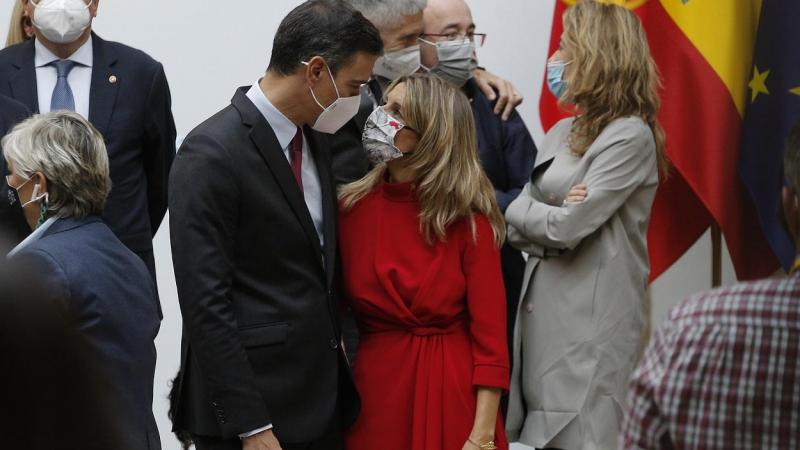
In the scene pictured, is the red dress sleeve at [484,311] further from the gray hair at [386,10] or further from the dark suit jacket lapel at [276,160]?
the gray hair at [386,10]

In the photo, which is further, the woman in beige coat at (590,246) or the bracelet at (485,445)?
the woman in beige coat at (590,246)

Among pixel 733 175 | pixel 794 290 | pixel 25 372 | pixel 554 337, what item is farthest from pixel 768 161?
pixel 25 372

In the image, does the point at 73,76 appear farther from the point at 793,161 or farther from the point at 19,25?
the point at 793,161

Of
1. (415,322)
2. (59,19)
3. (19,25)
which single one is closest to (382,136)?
(415,322)

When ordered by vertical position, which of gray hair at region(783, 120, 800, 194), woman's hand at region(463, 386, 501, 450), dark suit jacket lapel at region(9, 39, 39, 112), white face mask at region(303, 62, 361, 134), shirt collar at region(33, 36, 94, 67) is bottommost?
woman's hand at region(463, 386, 501, 450)

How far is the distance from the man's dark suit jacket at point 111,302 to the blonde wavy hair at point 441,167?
1.99ft

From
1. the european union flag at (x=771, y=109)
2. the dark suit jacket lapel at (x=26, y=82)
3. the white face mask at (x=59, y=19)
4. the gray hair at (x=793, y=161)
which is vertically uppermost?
the gray hair at (x=793, y=161)

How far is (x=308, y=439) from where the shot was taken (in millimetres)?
3248

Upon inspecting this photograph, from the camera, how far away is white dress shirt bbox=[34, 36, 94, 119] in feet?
14.8

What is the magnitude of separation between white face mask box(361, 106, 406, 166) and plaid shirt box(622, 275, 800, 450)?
1660mm

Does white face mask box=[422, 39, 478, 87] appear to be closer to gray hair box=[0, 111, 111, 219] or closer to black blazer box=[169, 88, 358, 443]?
black blazer box=[169, 88, 358, 443]

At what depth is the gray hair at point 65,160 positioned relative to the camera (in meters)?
3.31

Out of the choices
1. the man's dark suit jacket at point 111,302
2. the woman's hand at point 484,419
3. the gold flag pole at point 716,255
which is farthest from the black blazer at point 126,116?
the gold flag pole at point 716,255

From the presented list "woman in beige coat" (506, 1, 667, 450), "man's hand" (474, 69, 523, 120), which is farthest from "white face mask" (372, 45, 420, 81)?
"woman in beige coat" (506, 1, 667, 450)
